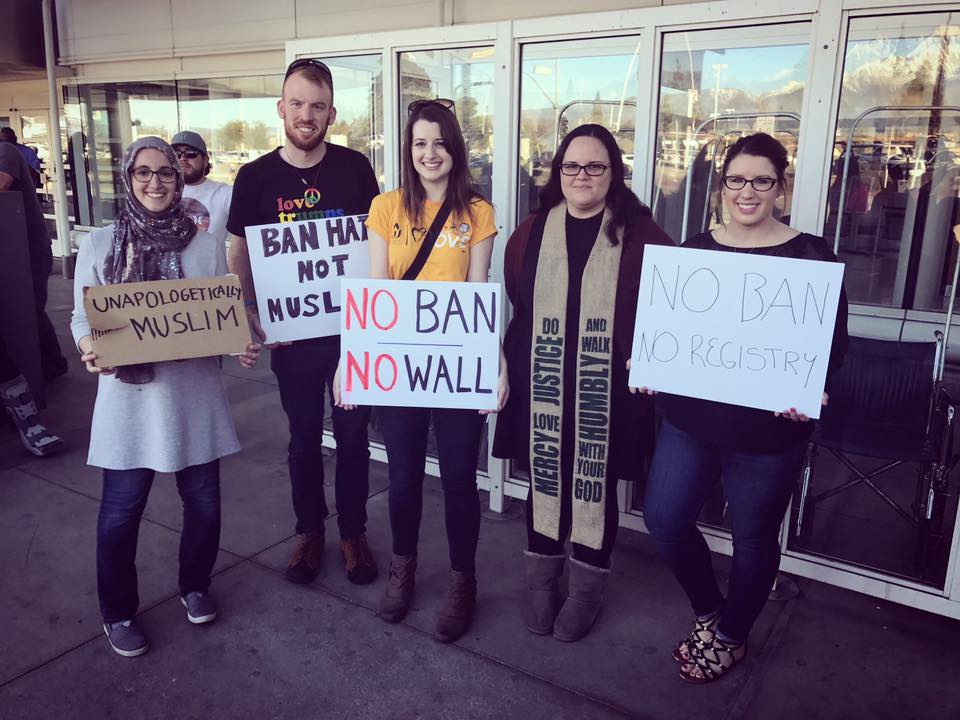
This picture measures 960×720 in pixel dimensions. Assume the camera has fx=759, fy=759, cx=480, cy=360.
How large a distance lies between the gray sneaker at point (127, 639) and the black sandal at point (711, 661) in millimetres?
2047

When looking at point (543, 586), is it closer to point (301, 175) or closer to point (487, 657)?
point (487, 657)

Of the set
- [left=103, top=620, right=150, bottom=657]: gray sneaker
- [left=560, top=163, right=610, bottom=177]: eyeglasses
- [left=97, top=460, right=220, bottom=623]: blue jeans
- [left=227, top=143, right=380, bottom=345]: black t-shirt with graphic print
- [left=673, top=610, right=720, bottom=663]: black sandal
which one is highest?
[left=560, top=163, right=610, bottom=177]: eyeglasses

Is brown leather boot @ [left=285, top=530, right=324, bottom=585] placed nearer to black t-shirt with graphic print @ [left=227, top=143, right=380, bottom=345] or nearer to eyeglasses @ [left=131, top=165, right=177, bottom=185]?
black t-shirt with graphic print @ [left=227, top=143, right=380, bottom=345]

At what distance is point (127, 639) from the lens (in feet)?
9.51

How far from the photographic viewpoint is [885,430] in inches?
146

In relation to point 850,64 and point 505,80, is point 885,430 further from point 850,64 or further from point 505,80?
point 850,64

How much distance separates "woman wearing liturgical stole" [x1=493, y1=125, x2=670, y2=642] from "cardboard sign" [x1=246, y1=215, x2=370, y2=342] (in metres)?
0.71

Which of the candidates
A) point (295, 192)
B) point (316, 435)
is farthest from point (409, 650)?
point (295, 192)

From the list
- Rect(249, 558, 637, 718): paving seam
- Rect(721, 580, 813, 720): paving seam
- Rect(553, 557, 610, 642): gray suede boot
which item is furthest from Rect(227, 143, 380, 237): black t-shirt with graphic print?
Rect(721, 580, 813, 720): paving seam

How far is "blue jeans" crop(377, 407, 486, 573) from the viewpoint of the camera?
9.46 feet

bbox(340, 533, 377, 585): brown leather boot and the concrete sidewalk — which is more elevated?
bbox(340, 533, 377, 585): brown leather boot

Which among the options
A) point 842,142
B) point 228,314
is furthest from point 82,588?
point 842,142

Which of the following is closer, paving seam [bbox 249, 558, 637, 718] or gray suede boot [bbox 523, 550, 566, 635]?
paving seam [bbox 249, 558, 637, 718]

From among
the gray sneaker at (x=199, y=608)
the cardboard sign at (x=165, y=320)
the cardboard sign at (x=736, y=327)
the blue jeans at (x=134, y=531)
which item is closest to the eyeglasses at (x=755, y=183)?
the cardboard sign at (x=736, y=327)
